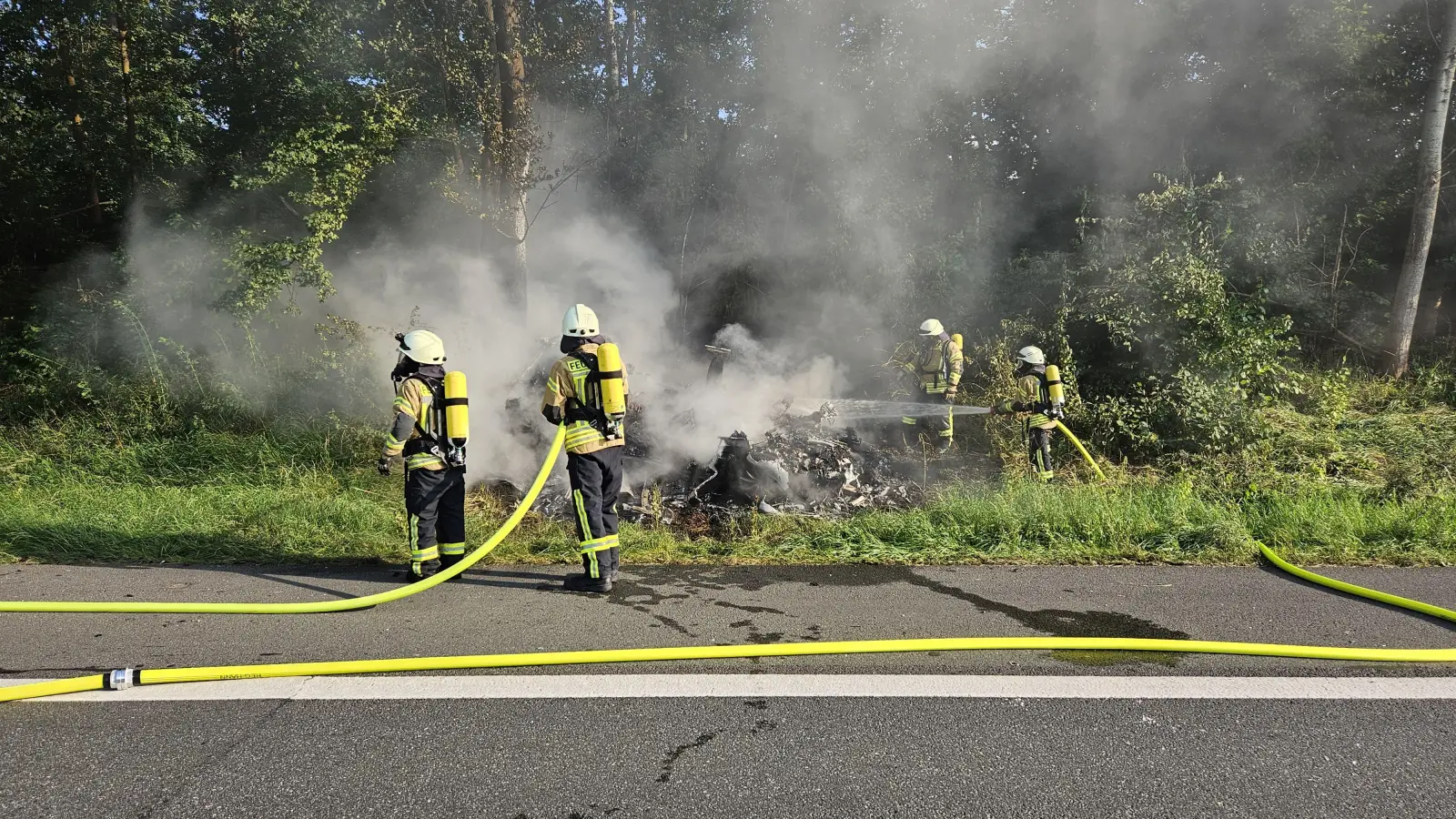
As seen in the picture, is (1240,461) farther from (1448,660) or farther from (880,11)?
(880,11)

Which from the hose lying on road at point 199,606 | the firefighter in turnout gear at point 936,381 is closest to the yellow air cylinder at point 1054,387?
the firefighter in turnout gear at point 936,381

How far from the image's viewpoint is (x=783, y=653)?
10.3 ft

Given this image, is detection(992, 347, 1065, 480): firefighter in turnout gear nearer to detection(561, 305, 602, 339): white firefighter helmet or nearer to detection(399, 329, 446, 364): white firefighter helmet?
detection(561, 305, 602, 339): white firefighter helmet

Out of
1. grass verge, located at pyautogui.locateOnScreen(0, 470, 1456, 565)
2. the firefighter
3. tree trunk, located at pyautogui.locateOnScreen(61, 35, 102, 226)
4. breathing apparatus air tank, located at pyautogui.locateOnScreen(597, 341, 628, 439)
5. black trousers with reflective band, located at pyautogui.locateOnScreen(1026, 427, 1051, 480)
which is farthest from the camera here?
tree trunk, located at pyautogui.locateOnScreen(61, 35, 102, 226)

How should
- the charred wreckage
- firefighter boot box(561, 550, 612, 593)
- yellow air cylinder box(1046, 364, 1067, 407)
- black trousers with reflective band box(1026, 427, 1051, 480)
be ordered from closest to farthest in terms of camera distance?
firefighter boot box(561, 550, 612, 593) < the charred wreckage < yellow air cylinder box(1046, 364, 1067, 407) < black trousers with reflective band box(1026, 427, 1051, 480)

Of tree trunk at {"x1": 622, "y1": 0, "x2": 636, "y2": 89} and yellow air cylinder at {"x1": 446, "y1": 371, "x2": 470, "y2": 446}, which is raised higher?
tree trunk at {"x1": 622, "y1": 0, "x2": 636, "y2": 89}

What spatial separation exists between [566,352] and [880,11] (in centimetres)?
999

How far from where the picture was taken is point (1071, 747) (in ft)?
7.98

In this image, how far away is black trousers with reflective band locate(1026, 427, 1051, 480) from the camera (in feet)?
23.9

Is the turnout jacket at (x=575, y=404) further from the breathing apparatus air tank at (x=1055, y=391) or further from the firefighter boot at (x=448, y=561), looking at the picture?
the breathing apparatus air tank at (x=1055, y=391)

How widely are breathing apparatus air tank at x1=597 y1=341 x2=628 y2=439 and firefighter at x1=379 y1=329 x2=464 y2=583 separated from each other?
91 centimetres

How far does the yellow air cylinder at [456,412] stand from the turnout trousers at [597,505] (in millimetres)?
606

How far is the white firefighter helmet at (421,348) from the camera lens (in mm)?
4480

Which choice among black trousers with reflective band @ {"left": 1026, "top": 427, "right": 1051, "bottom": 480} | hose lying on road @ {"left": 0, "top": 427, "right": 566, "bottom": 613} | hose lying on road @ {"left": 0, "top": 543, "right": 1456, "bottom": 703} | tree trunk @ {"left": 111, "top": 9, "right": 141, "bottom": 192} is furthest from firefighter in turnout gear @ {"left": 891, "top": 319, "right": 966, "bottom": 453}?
tree trunk @ {"left": 111, "top": 9, "right": 141, "bottom": 192}
